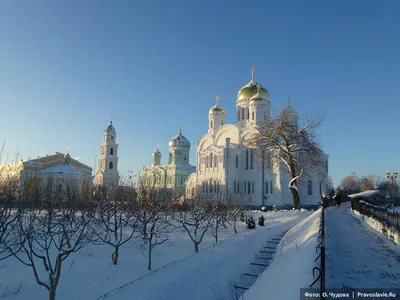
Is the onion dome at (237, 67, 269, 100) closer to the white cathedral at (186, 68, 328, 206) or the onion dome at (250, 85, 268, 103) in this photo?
the white cathedral at (186, 68, 328, 206)

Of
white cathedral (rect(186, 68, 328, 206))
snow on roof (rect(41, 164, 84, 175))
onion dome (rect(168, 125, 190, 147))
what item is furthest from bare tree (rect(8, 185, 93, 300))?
onion dome (rect(168, 125, 190, 147))

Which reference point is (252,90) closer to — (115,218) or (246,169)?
(246,169)

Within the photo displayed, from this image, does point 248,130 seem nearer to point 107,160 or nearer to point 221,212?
point 221,212

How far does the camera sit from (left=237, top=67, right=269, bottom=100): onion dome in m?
44.7

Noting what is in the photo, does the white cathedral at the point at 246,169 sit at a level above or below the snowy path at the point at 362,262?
above

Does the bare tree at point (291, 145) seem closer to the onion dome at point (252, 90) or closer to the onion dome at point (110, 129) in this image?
the onion dome at point (252, 90)

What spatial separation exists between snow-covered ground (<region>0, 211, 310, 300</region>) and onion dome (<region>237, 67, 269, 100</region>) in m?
29.4

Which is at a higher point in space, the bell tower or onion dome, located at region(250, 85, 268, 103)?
onion dome, located at region(250, 85, 268, 103)

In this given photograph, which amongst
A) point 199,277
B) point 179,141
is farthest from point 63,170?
point 199,277

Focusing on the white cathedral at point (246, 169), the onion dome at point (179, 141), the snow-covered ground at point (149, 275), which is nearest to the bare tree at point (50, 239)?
the snow-covered ground at point (149, 275)

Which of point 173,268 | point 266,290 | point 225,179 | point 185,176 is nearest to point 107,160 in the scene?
point 185,176

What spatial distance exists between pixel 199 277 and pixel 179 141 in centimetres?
5178

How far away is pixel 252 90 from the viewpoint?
46250 mm

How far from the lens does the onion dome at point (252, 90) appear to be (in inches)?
1761
